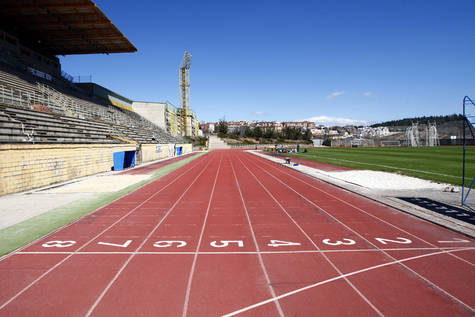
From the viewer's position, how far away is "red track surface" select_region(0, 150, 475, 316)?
3.34 m

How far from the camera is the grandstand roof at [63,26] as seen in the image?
2083 cm

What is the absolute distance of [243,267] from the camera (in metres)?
4.34

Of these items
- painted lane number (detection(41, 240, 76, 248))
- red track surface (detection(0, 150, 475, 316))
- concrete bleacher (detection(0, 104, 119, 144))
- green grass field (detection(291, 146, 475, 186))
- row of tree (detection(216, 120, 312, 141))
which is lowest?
red track surface (detection(0, 150, 475, 316))

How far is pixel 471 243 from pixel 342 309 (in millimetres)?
4339

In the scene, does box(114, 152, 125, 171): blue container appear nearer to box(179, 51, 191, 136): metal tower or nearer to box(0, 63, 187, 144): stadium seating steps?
box(0, 63, 187, 144): stadium seating steps

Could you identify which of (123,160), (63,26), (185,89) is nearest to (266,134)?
(185,89)

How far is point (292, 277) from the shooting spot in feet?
13.2

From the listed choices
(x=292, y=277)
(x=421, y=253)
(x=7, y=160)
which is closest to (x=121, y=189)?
(x=7, y=160)

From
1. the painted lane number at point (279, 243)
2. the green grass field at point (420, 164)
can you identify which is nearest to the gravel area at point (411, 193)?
the green grass field at point (420, 164)

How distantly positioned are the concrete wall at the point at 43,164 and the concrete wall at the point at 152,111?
3714cm

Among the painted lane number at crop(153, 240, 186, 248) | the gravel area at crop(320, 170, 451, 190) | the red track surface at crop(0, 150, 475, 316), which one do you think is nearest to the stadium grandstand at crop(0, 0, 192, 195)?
the red track surface at crop(0, 150, 475, 316)

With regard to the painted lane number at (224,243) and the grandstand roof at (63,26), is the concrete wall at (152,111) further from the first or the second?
the painted lane number at (224,243)

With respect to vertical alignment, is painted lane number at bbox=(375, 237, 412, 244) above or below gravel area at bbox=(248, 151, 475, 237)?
below

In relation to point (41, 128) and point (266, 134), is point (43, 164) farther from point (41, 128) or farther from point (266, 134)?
point (266, 134)
